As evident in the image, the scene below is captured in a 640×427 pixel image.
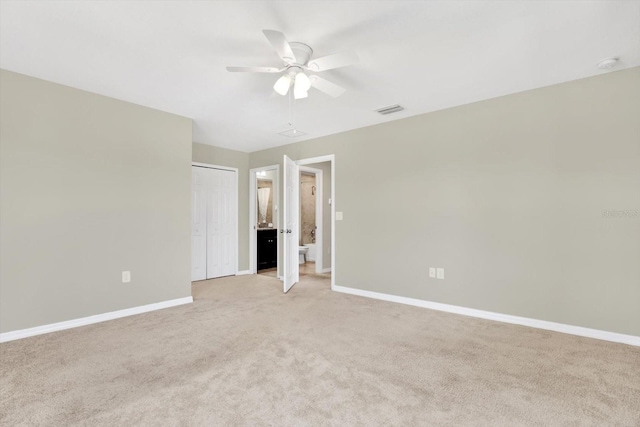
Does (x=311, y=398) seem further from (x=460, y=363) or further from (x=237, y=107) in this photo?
(x=237, y=107)

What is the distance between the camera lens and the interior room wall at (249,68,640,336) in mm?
2828

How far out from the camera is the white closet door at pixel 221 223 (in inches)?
223

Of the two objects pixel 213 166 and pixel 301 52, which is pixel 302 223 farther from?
pixel 301 52

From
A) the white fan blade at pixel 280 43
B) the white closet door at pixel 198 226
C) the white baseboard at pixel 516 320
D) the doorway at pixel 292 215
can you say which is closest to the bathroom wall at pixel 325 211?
the doorway at pixel 292 215

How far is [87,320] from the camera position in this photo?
3.28 meters

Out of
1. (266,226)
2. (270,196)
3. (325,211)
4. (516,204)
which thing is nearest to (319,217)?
(325,211)

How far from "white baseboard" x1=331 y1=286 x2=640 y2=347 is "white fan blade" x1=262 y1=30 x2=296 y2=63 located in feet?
10.6

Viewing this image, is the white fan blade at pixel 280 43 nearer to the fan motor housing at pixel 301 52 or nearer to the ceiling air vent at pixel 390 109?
the fan motor housing at pixel 301 52

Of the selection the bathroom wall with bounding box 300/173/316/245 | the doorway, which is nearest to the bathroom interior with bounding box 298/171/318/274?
the bathroom wall with bounding box 300/173/316/245

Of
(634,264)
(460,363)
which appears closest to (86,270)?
(460,363)

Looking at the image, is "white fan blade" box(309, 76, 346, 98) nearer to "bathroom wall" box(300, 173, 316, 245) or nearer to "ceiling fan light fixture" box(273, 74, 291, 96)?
"ceiling fan light fixture" box(273, 74, 291, 96)

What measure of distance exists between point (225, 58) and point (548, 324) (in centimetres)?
401

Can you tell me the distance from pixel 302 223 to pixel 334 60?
597 centimetres

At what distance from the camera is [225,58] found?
8.48ft
